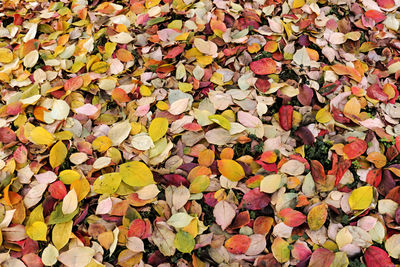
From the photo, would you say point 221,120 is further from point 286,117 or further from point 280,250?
point 280,250

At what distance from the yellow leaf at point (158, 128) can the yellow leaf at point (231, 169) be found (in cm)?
25

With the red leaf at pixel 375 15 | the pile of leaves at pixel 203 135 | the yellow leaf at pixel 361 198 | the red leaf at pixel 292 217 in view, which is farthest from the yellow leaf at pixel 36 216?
the red leaf at pixel 375 15

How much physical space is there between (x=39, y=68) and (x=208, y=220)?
3.58 ft

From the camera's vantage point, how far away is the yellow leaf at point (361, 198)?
1.21 metres

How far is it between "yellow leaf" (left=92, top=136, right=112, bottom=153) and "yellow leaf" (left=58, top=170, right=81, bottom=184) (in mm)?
127

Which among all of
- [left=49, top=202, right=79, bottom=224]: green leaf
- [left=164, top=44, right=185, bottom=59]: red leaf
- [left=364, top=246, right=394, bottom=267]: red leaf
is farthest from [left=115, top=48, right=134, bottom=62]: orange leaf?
[left=364, top=246, right=394, bottom=267]: red leaf

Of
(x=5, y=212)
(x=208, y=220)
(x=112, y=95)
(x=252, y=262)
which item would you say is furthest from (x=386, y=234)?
(x=5, y=212)

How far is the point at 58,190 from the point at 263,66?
0.98 meters

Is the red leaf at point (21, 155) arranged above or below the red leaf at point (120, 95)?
below

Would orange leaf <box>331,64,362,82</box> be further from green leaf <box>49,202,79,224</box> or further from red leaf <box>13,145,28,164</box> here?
red leaf <box>13,145,28,164</box>

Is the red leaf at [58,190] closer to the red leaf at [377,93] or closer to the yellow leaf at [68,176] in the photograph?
the yellow leaf at [68,176]

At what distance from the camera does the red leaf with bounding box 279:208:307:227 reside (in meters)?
1.20

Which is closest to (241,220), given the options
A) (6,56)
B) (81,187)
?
(81,187)

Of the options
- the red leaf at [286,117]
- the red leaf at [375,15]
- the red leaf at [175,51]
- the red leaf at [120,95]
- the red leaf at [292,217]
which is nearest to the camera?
the red leaf at [292,217]
